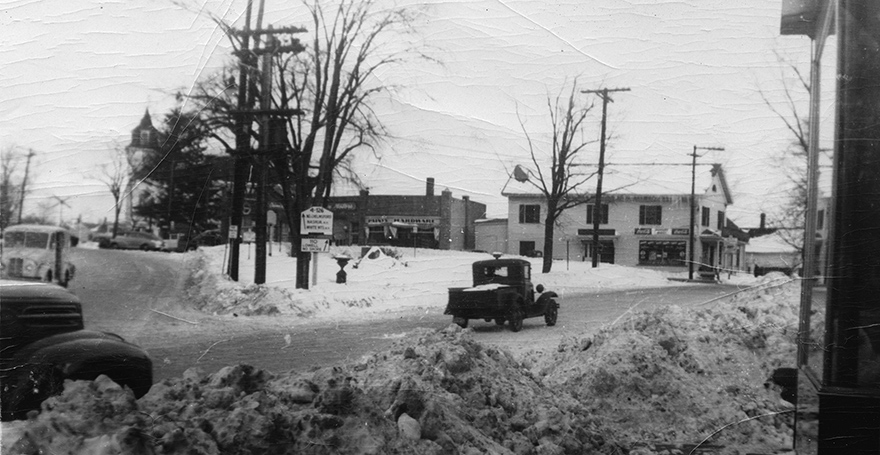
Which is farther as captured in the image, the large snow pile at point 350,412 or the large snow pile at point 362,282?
the large snow pile at point 362,282

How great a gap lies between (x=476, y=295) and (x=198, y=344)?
4.05 feet

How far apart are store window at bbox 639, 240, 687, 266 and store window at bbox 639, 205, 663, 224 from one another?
0.09 metres

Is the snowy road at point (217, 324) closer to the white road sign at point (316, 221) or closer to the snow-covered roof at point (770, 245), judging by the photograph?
the snow-covered roof at point (770, 245)

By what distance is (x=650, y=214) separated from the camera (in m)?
2.60

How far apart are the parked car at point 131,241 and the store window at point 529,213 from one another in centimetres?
155

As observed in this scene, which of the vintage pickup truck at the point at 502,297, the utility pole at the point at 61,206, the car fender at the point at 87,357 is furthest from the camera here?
the vintage pickup truck at the point at 502,297

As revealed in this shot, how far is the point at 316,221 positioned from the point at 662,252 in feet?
4.89

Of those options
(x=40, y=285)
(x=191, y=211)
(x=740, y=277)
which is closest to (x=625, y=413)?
(x=740, y=277)

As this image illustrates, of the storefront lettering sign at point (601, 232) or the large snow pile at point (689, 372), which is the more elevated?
the storefront lettering sign at point (601, 232)

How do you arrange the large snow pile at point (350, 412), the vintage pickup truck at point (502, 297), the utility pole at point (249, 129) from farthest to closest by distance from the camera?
the vintage pickup truck at point (502, 297)
the utility pole at point (249, 129)
the large snow pile at point (350, 412)

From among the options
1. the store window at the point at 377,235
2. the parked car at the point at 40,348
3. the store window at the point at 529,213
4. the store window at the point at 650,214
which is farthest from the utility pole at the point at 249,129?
the store window at the point at 650,214

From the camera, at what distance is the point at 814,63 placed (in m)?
2.55

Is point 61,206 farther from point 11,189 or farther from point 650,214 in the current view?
point 650,214

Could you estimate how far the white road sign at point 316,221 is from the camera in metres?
2.47
